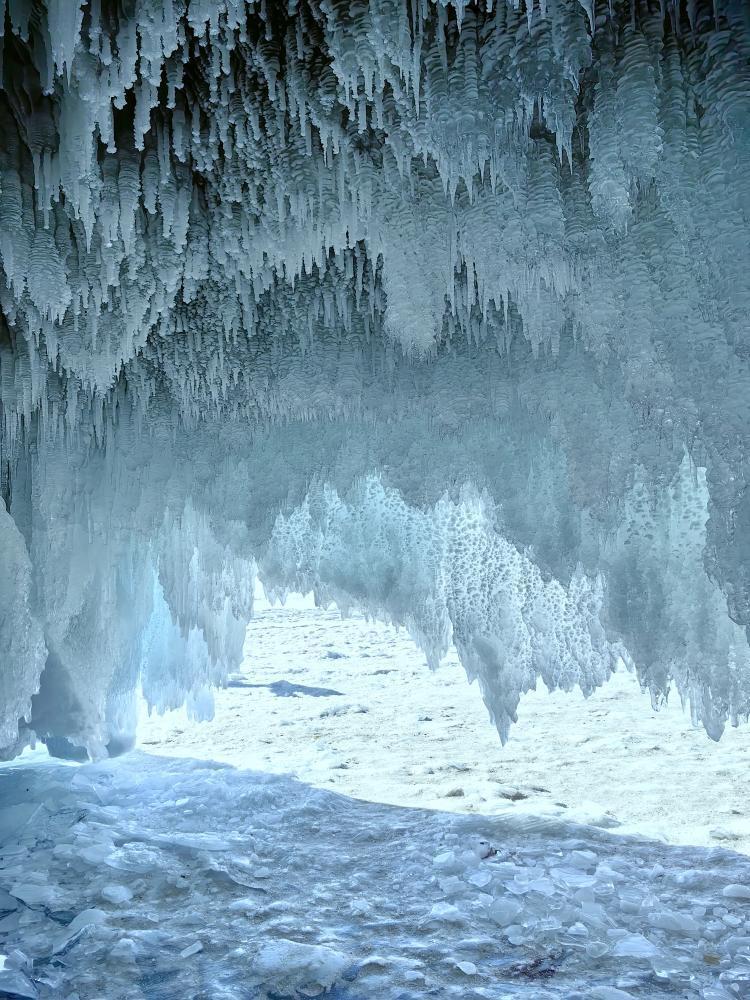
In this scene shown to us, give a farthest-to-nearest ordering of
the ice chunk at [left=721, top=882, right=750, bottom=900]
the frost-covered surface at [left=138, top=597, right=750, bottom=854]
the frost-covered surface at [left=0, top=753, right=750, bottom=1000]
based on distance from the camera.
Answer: the frost-covered surface at [left=138, top=597, right=750, bottom=854] → the ice chunk at [left=721, top=882, right=750, bottom=900] → the frost-covered surface at [left=0, top=753, right=750, bottom=1000]

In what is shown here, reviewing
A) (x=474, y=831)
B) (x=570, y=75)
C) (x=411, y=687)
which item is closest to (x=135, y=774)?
(x=474, y=831)

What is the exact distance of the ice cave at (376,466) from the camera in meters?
2.50

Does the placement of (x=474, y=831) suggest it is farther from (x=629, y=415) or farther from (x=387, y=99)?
(x=387, y=99)

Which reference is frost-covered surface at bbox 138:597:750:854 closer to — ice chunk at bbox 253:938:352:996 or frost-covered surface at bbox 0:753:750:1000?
frost-covered surface at bbox 0:753:750:1000

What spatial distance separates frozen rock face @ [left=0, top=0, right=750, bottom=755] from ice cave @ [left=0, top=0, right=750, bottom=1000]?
20 millimetres

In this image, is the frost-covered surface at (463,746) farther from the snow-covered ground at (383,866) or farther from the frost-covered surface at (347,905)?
the frost-covered surface at (347,905)

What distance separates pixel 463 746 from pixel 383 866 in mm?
3134

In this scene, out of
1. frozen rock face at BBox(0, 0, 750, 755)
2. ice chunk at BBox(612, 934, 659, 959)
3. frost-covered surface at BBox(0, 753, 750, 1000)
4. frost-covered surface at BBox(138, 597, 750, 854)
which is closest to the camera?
frozen rock face at BBox(0, 0, 750, 755)

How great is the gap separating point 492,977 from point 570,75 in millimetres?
3514

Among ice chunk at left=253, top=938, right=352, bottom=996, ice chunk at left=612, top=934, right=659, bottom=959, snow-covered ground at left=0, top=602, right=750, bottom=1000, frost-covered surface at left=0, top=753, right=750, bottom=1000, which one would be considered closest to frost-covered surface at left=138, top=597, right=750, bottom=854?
snow-covered ground at left=0, top=602, right=750, bottom=1000

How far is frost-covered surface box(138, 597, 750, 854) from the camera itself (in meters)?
5.71

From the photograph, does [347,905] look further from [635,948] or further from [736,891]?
[736,891]

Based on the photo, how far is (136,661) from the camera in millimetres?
7840

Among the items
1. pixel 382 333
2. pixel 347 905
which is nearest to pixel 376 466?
pixel 382 333
